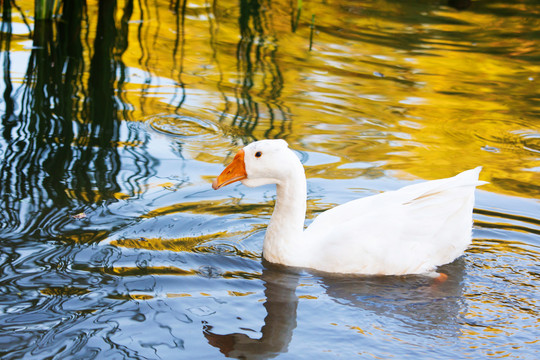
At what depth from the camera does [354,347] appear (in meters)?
4.48

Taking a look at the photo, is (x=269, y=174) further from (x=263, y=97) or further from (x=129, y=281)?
(x=263, y=97)

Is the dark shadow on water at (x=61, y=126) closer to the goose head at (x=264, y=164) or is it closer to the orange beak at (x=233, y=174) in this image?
the orange beak at (x=233, y=174)

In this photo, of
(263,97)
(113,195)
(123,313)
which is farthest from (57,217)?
(263,97)

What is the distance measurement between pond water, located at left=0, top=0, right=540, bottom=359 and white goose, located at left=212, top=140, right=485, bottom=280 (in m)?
0.14

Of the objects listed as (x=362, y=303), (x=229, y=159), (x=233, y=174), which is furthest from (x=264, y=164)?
(x=229, y=159)

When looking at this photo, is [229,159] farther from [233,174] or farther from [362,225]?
[362,225]

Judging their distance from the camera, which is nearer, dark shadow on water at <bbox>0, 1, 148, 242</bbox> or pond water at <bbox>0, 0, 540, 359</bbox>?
pond water at <bbox>0, 0, 540, 359</bbox>

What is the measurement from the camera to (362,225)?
5543mm

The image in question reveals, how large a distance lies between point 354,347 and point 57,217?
268cm

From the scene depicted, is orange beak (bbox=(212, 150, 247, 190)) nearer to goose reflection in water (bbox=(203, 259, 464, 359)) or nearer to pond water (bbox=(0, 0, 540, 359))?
pond water (bbox=(0, 0, 540, 359))

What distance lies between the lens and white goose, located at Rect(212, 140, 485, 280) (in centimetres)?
552

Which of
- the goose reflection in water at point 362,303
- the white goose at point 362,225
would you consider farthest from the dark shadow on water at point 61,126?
the goose reflection in water at point 362,303

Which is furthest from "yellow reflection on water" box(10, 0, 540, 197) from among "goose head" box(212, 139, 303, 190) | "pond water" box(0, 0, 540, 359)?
"goose head" box(212, 139, 303, 190)

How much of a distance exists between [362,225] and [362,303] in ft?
2.26
